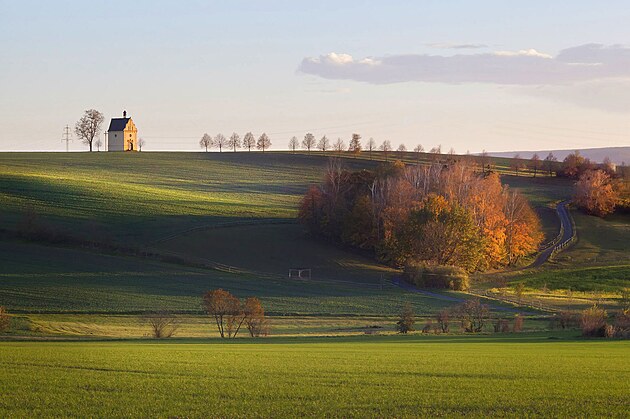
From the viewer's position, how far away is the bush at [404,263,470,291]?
251 feet

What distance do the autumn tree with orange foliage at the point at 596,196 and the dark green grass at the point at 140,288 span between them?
5399cm

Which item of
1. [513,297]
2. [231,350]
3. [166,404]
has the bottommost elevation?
[513,297]

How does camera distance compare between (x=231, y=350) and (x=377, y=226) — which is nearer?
(x=231, y=350)

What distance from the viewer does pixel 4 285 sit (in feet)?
196

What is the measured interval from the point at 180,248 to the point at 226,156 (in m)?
85.2

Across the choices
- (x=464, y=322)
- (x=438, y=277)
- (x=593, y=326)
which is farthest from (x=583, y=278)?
(x=593, y=326)

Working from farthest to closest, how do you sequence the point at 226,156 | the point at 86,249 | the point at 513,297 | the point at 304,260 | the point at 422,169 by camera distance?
the point at 226,156 < the point at 422,169 < the point at 304,260 < the point at 86,249 < the point at 513,297

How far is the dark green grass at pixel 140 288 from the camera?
5697 centimetres

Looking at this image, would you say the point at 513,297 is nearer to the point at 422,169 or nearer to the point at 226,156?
the point at 422,169

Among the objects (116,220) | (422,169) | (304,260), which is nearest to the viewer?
(304,260)

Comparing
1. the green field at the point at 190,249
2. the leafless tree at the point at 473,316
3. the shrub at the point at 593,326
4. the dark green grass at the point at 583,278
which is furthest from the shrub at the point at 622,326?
the dark green grass at the point at 583,278

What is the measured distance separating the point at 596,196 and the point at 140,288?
77.2 metres

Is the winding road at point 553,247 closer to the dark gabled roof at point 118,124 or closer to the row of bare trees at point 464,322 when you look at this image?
the row of bare trees at point 464,322

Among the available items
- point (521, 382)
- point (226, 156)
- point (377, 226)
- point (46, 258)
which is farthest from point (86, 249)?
point (226, 156)
